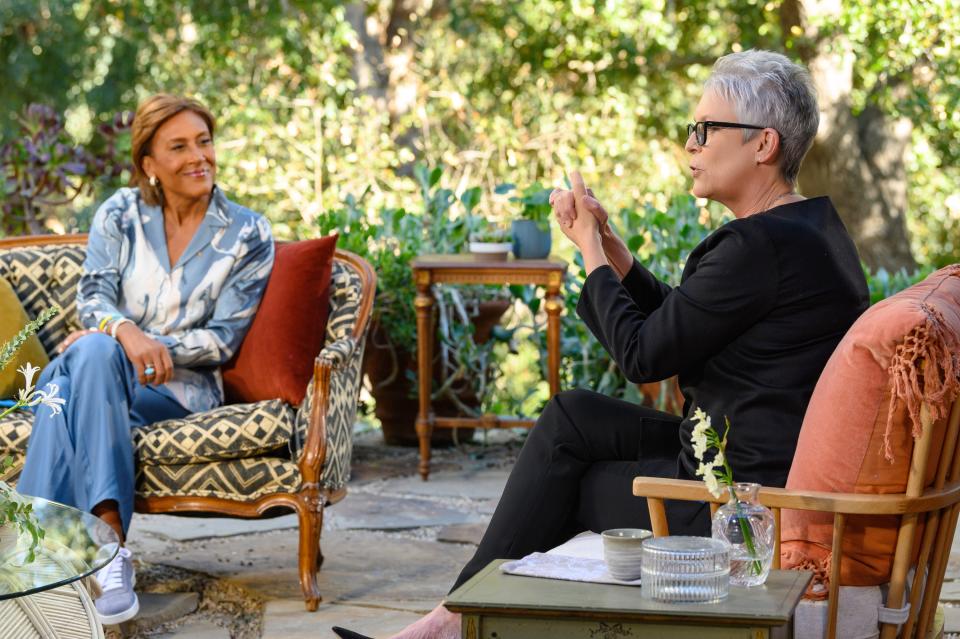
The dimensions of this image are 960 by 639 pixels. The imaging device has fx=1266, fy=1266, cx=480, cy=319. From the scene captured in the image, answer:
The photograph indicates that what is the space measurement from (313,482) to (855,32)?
174 inches

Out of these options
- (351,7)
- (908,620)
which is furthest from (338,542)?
(351,7)

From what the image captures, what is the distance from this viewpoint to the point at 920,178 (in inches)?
400

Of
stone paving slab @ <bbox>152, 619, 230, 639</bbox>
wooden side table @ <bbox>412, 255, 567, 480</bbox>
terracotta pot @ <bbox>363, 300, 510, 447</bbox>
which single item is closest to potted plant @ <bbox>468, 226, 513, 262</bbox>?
wooden side table @ <bbox>412, 255, 567, 480</bbox>

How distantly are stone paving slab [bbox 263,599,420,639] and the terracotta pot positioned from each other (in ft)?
6.67

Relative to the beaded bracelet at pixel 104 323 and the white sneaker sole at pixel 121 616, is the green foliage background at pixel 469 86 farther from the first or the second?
the white sneaker sole at pixel 121 616

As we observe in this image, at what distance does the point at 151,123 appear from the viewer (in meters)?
3.41

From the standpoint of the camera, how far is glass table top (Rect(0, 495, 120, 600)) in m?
1.88

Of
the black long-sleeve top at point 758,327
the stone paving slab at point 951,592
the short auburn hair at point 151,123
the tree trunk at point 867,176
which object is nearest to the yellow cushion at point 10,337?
the short auburn hair at point 151,123

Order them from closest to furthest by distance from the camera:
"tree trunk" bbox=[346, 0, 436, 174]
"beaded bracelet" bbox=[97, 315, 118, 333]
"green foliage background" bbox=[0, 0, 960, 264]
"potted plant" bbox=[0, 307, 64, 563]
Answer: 1. "potted plant" bbox=[0, 307, 64, 563]
2. "beaded bracelet" bbox=[97, 315, 118, 333]
3. "green foliage background" bbox=[0, 0, 960, 264]
4. "tree trunk" bbox=[346, 0, 436, 174]

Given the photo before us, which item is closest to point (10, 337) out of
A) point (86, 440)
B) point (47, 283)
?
point (47, 283)

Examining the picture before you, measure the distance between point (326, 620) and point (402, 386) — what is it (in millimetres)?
2286

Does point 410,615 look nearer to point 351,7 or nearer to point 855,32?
point 855,32

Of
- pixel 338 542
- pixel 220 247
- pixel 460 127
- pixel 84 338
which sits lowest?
pixel 338 542

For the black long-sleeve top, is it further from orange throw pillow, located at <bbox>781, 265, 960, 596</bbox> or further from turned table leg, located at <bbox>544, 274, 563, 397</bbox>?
turned table leg, located at <bbox>544, 274, 563, 397</bbox>
